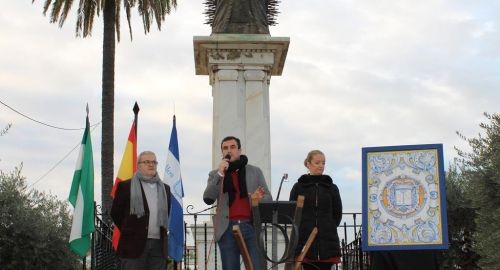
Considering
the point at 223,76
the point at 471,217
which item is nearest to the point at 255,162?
the point at 223,76

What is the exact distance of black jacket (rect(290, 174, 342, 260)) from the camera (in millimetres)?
7176

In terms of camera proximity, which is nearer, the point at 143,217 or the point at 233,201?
the point at 233,201

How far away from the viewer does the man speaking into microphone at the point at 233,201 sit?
7.20 meters

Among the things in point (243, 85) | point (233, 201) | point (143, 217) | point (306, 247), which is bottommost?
point (306, 247)

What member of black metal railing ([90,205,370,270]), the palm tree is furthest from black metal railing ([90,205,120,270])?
the palm tree

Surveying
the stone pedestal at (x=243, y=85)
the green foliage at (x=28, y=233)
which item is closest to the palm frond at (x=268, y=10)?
the stone pedestal at (x=243, y=85)

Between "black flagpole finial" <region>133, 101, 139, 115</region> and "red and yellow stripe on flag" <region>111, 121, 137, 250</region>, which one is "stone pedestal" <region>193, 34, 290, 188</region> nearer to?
"red and yellow stripe on flag" <region>111, 121, 137, 250</region>

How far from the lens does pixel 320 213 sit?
727 cm

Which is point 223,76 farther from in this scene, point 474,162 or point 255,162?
point 474,162

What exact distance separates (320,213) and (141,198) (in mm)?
1761

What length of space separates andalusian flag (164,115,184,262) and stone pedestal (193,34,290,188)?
173 cm

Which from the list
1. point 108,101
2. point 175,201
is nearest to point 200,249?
point 175,201

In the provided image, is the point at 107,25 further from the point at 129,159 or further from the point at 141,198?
the point at 141,198

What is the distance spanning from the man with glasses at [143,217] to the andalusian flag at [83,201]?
222 cm
